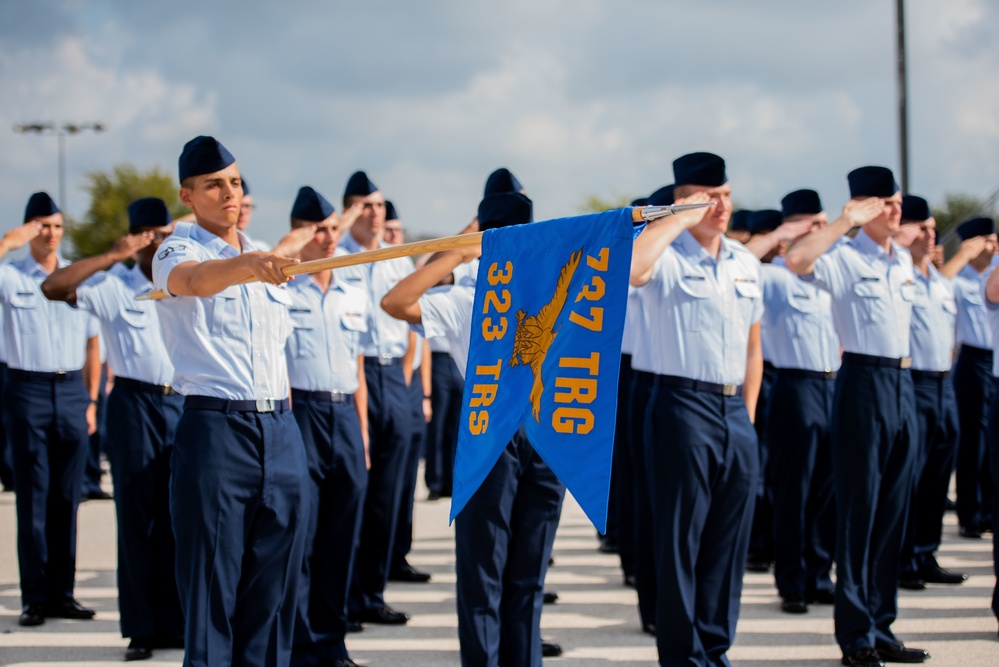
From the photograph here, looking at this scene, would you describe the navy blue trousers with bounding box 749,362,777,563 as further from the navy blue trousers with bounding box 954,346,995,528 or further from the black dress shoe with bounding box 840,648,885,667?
the black dress shoe with bounding box 840,648,885,667

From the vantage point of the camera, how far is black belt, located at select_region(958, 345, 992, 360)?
34.1ft

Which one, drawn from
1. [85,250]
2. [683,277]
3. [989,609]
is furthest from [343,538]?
[85,250]

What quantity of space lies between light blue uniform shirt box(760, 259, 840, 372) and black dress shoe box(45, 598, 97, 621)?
16.0 feet

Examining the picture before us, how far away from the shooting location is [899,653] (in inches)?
237

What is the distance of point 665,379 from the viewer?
211 inches

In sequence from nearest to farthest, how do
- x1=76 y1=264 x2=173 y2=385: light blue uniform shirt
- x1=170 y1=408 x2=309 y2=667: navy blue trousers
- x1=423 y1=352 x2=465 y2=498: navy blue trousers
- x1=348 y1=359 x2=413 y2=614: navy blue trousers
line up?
x1=170 y1=408 x2=309 y2=667: navy blue trousers → x1=76 y1=264 x2=173 y2=385: light blue uniform shirt → x1=348 y1=359 x2=413 y2=614: navy blue trousers → x1=423 y1=352 x2=465 y2=498: navy blue trousers

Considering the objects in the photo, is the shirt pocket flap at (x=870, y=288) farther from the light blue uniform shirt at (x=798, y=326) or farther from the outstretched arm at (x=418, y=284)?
the outstretched arm at (x=418, y=284)

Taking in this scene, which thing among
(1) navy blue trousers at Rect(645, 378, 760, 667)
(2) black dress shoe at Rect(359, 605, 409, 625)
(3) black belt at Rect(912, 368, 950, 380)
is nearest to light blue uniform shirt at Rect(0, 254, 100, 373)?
(2) black dress shoe at Rect(359, 605, 409, 625)

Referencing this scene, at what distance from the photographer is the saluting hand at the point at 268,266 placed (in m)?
4.00

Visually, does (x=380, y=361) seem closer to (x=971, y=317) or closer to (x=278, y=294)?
(x=278, y=294)

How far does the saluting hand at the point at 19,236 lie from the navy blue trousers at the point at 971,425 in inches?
308

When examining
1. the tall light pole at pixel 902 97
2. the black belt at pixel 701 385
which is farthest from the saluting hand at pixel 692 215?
the tall light pole at pixel 902 97

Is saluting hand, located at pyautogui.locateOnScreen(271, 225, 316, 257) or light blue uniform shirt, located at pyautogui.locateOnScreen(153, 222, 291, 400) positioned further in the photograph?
saluting hand, located at pyautogui.locateOnScreen(271, 225, 316, 257)

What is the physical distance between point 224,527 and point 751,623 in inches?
156
